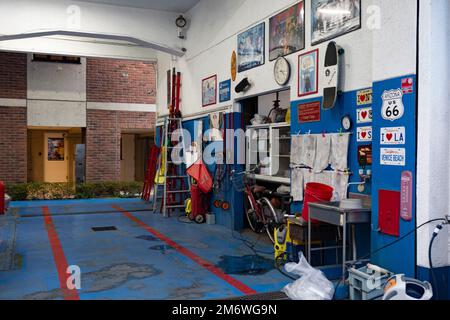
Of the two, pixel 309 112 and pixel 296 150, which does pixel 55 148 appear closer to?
pixel 296 150

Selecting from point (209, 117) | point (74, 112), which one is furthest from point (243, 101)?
point (74, 112)

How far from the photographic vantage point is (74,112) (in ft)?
45.1

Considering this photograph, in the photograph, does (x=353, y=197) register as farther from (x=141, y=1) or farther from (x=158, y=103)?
(x=158, y=103)

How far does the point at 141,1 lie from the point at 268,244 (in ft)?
19.8

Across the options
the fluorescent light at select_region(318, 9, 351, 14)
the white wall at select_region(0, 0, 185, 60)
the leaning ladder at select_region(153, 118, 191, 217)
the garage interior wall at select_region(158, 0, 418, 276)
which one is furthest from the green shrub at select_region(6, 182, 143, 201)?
the fluorescent light at select_region(318, 9, 351, 14)

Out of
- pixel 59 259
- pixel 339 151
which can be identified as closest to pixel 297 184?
pixel 339 151

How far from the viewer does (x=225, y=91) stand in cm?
895

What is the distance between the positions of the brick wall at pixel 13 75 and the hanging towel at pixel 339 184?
34.6 ft

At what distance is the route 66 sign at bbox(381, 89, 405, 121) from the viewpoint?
173 inches

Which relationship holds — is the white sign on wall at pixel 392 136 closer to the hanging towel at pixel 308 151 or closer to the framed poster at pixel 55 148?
the hanging towel at pixel 308 151

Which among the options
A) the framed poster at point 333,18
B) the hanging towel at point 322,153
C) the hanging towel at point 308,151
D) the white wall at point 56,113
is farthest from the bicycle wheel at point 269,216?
the white wall at point 56,113

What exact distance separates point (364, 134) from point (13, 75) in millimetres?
11163

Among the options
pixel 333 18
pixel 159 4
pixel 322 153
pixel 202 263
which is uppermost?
pixel 159 4

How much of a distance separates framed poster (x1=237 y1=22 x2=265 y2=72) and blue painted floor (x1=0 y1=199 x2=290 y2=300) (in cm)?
304
